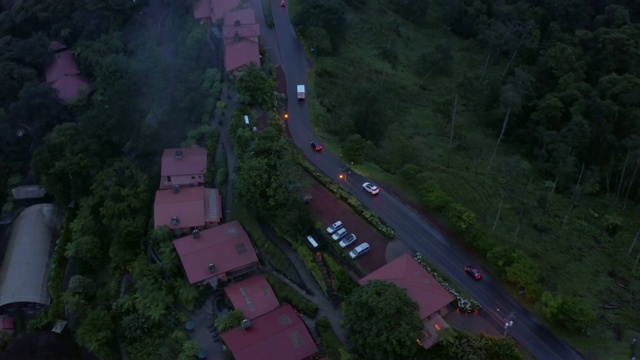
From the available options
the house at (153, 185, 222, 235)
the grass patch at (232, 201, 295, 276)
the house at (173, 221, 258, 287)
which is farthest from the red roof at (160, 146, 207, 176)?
the house at (173, 221, 258, 287)

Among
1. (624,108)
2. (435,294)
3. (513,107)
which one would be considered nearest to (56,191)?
(435,294)

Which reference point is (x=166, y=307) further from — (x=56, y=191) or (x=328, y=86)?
(x=328, y=86)

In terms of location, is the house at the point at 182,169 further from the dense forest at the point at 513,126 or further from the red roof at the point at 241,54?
the red roof at the point at 241,54

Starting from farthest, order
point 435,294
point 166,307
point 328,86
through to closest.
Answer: point 328,86
point 166,307
point 435,294

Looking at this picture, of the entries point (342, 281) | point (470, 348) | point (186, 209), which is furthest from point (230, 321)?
point (470, 348)

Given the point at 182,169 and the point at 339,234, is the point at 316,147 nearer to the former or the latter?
the point at 339,234

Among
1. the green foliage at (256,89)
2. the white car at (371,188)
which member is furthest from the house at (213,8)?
the white car at (371,188)
